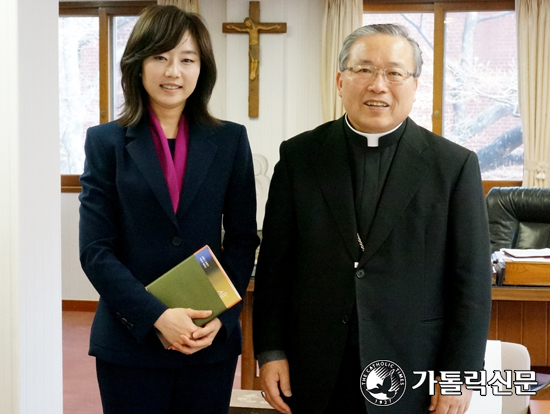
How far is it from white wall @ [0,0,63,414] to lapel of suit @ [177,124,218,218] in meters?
0.99

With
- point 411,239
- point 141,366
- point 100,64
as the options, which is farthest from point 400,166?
point 100,64

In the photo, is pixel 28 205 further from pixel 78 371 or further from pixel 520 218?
pixel 520 218

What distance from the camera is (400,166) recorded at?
5.61ft

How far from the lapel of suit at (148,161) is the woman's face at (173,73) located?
3.9 inches

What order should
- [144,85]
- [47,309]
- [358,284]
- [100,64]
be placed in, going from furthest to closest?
[100,64]
[47,309]
[144,85]
[358,284]

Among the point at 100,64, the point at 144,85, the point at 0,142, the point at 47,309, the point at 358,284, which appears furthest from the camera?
the point at 100,64

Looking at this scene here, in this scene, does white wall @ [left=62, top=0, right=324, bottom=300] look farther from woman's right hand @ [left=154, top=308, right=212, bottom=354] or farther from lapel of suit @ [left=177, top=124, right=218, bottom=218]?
woman's right hand @ [left=154, top=308, right=212, bottom=354]

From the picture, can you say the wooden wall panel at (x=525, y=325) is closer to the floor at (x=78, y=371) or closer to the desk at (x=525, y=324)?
the desk at (x=525, y=324)

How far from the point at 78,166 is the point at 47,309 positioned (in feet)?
13.5

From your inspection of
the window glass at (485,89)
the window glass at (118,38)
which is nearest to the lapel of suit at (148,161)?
the window glass at (485,89)

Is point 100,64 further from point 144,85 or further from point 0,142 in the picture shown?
point 144,85

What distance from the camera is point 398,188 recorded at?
168cm

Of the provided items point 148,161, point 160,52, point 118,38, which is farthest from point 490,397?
point 118,38

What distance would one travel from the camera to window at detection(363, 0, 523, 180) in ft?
19.3
